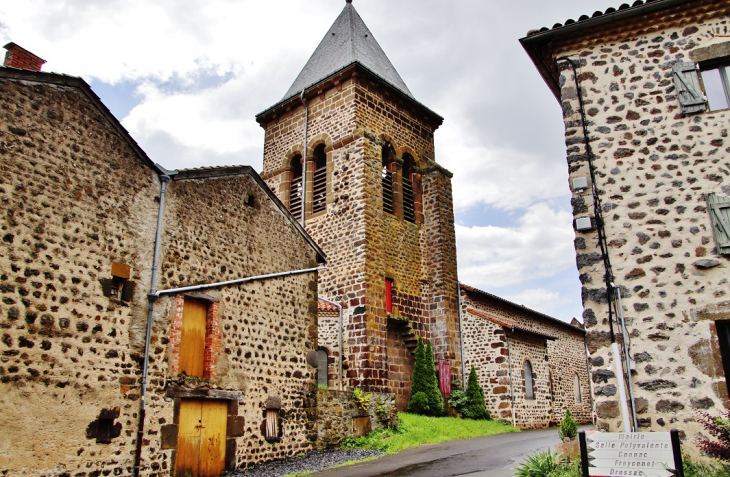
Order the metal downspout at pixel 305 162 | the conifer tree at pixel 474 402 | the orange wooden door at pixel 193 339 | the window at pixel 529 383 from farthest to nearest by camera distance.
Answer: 1. the metal downspout at pixel 305 162
2. the window at pixel 529 383
3. the conifer tree at pixel 474 402
4. the orange wooden door at pixel 193 339

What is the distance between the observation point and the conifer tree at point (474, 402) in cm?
1944

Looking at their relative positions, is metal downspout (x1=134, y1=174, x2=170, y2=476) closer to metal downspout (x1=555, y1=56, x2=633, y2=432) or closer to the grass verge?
the grass verge

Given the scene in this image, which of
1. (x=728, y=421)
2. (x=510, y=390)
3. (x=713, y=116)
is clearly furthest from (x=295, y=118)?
(x=728, y=421)

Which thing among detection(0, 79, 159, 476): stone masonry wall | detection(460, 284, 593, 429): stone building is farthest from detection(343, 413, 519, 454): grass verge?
detection(0, 79, 159, 476): stone masonry wall

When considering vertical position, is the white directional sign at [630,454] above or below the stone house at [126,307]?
below

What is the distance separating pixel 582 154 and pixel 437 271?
12.8 metres

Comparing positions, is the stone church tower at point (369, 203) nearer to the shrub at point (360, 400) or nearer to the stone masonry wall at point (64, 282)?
the shrub at point (360, 400)

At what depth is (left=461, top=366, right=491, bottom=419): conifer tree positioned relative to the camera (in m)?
19.4

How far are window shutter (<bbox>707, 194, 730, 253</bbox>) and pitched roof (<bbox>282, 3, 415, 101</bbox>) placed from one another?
50.2 ft

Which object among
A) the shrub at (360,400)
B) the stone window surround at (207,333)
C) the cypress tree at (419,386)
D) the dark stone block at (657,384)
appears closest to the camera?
the dark stone block at (657,384)

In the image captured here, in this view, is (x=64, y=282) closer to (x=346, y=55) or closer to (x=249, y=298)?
(x=249, y=298)

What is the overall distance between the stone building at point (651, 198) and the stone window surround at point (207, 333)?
647 cm

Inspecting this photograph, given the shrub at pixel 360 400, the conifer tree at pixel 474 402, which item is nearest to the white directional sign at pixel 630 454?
the shrub at pixel 360 400

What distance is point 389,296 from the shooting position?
65.1ft
